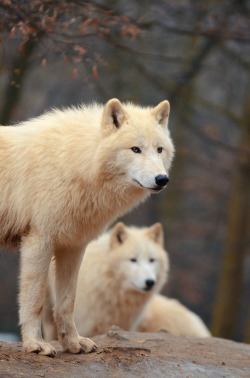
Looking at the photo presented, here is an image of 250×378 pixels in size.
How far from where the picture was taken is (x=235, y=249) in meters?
10.8

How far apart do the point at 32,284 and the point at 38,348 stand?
0.48 meters

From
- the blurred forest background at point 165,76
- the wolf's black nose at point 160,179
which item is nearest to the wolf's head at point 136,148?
the wolf's black nose at point 160,179

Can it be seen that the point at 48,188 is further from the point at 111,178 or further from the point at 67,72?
the point at 67,72

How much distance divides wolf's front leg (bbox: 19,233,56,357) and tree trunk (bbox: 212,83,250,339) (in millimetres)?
6288

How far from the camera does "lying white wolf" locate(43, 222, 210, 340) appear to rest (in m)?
Answer: 8.38

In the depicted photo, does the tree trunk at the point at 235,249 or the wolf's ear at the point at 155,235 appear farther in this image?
the tree trunk at the point at 235,249

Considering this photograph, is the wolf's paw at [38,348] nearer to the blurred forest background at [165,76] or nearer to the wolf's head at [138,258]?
the blurred forest background at [165,76]

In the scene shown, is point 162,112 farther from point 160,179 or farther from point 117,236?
point 117,236

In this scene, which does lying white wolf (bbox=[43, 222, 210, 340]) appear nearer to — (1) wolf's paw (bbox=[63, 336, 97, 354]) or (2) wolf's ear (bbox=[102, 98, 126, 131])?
(1) wolf's paw (bbox=[63, 336, 97, 354])

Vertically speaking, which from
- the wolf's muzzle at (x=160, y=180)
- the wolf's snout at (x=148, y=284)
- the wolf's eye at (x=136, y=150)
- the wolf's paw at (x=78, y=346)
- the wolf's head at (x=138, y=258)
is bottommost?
the wolf's paw at (x=78, y=346)

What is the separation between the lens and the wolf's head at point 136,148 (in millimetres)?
4703

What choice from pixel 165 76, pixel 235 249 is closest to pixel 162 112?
pixel 235 249

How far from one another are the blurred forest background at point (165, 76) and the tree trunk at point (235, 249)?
0.06 feet

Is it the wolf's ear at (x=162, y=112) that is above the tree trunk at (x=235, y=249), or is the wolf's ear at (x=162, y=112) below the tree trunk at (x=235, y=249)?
above
